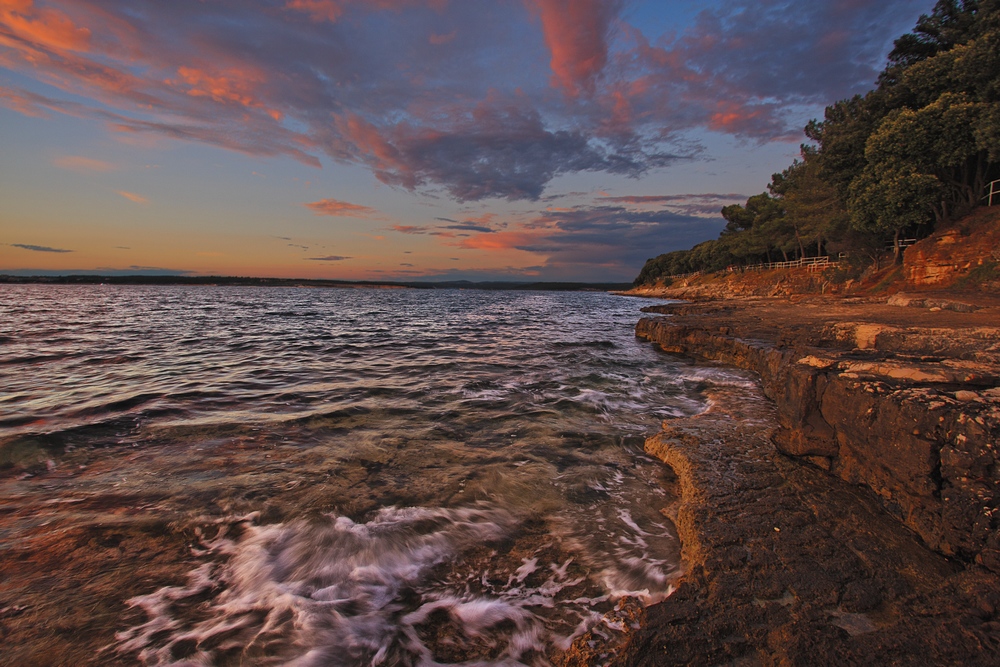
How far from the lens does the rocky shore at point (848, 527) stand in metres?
2.25

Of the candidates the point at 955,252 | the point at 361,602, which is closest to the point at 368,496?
the point at 361,602

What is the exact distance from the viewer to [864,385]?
12.8 ft

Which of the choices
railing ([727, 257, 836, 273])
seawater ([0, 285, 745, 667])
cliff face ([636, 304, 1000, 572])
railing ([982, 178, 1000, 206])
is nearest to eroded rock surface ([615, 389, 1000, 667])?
cliff face ([636, 304, 1000, 572])

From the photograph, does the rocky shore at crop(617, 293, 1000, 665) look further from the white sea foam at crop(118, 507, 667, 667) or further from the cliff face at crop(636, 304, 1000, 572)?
the white sea foam at crop(118, 507, 667, 667)

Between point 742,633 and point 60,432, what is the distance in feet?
31.2

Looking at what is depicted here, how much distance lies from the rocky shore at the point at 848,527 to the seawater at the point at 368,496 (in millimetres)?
487

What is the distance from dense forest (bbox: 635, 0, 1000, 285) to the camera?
20438mm

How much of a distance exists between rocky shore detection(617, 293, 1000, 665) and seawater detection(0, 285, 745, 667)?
1.60 ft

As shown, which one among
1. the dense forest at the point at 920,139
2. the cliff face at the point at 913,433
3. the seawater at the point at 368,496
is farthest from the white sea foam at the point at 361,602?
the dense forest at the point at 920,139

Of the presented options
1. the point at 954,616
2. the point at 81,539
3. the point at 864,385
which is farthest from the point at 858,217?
the point at 81,539

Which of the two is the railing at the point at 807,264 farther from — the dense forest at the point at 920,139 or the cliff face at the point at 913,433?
the cliff face at the point at 913,433

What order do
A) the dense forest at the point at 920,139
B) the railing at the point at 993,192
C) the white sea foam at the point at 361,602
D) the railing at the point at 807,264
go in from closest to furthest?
the white sea foam at the point at 361,602 < the dense forest at the point at 920,139 < the railing at the point at 993,192 < the railing at the point at 807,264

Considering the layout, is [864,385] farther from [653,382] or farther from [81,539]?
[81,539]

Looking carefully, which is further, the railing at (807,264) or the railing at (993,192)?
the railing at (807,264)
